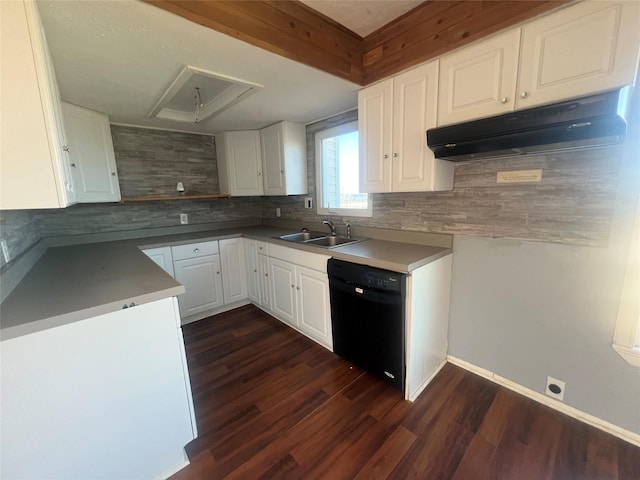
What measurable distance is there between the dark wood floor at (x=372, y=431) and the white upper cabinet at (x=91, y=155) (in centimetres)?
178

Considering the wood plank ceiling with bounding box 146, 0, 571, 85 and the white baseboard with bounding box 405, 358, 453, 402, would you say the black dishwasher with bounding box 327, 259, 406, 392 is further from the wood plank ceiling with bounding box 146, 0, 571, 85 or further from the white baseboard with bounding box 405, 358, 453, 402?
the wood plank ceiling with bounding box 146, 0, 571, 85

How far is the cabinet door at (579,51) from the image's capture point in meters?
1.04

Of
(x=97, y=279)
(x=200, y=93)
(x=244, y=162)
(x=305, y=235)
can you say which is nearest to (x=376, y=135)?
(x=305, y=235)

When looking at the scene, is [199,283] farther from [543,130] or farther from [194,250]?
[543,130]

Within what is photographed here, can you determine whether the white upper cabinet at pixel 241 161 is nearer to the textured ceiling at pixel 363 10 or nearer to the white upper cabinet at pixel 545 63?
the textured ceiling at pixel 363 10

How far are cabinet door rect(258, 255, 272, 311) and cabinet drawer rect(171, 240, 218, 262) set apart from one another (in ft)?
1.69

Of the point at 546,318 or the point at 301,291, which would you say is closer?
the point at 546,318

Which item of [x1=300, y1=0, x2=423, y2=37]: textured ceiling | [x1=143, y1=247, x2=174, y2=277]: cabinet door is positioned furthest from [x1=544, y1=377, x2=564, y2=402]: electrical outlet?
[x1=143, y1=247, x2=174, y2=277]: cabinet door

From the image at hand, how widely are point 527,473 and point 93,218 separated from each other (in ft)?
12.3

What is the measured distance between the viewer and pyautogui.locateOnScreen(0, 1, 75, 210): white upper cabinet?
0.93 m

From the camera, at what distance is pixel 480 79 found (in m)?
1.41

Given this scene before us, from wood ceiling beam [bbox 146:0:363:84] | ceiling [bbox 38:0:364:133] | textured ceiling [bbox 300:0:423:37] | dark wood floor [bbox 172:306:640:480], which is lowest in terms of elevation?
dark wood floor [bbox 172:306:640:480]

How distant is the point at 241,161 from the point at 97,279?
211cm

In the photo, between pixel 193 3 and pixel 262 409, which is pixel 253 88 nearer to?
pixel 193 3
